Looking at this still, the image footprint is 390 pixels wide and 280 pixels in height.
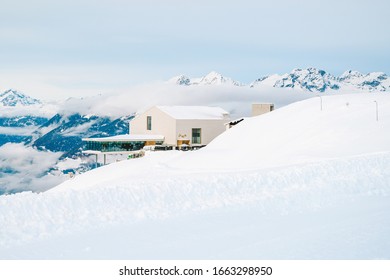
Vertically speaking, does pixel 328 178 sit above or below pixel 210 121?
below

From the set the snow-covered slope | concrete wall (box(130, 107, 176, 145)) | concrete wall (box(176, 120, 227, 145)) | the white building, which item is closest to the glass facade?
concrete wall (box(130, 107, 176, 145))

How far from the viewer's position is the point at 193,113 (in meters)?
57.6

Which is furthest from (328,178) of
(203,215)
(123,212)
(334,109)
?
(334,109)

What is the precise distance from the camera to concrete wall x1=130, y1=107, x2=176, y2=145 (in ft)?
177

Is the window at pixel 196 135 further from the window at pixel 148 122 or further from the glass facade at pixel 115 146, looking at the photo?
the window at pixel 148 122

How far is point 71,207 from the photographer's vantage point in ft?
44.1

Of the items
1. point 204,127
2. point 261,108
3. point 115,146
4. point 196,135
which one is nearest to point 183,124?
point 196,135

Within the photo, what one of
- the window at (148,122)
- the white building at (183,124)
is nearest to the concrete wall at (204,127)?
the white building at (183,124)

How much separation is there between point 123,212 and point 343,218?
20.2 ft

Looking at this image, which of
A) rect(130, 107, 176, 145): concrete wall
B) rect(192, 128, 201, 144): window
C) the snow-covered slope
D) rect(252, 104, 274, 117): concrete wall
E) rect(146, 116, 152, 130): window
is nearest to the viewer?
the snow-covered slope

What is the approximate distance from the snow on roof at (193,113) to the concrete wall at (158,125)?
0.73 meters

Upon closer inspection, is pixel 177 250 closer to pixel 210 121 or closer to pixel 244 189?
pixel 244 189

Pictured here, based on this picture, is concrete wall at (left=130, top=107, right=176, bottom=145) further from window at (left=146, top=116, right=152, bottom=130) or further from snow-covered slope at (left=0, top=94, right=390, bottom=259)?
snow-covered slope at (left=0, top=94, right=390, bottom=259)

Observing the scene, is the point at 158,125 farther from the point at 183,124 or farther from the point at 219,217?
the point at 219,217
